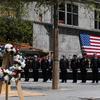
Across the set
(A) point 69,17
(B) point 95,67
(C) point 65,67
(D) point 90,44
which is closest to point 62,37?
(A) point 69,17

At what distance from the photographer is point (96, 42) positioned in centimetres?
5312

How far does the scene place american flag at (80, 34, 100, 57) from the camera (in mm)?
52000

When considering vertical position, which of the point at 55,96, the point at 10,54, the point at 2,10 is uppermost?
the point at 2,10

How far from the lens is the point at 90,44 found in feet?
172

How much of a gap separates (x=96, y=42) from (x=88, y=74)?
68.9 feet

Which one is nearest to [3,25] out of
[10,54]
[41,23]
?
[41,23]

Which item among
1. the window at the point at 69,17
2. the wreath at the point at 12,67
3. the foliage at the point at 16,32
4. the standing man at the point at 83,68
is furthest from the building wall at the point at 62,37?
the wreath at the point at 12,67

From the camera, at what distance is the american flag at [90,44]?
5200cm

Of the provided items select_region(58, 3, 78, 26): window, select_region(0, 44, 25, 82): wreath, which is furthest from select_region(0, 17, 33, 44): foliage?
select_region(0, 44, 25, 82): wreath

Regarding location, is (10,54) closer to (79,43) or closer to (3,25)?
(3,25)

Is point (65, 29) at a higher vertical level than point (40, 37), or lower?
higher

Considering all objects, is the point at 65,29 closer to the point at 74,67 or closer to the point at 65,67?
the point at 74,67

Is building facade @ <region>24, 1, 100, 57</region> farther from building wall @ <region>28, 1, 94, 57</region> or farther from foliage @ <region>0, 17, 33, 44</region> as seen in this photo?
foliage @ <region>0, 17, 33, 44</region>

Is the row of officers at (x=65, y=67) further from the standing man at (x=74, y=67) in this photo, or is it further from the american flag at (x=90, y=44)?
the american flag at (x=90, y=44)
